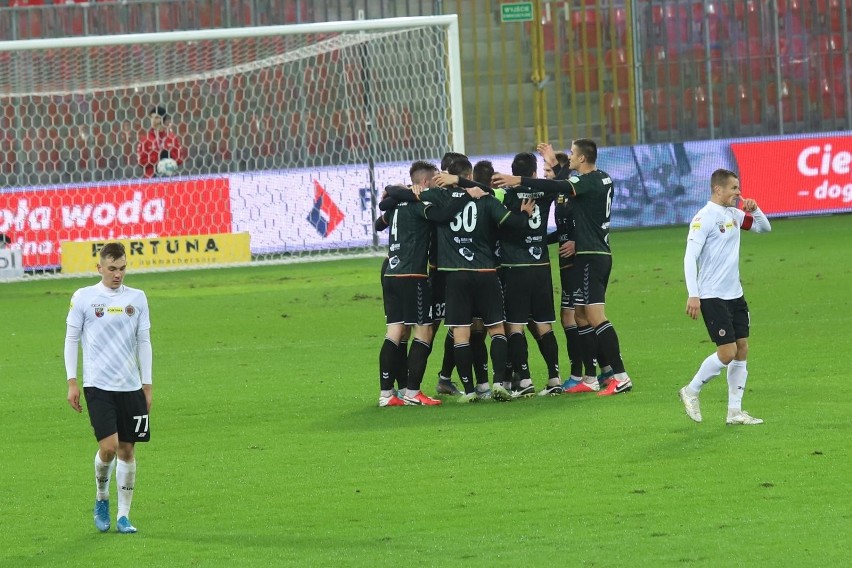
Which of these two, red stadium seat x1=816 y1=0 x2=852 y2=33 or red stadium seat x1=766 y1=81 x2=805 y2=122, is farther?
red stadium seat x1=816 y1=0 x2=852 y2=33

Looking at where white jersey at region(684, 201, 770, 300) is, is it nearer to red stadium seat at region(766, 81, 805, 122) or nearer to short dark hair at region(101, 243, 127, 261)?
short dark hair at region(101, 243, 127, 261)

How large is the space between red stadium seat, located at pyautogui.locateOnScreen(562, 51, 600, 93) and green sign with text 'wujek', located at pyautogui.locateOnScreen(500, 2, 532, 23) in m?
2.50

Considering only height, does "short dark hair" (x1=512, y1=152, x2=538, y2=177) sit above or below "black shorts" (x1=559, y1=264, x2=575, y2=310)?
above

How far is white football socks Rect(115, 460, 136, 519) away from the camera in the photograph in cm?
748

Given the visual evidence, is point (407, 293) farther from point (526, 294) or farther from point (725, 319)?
point (725, 319)

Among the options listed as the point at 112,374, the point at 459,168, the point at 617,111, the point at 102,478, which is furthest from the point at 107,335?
the point at 617,111

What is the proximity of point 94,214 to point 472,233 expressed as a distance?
500 inches

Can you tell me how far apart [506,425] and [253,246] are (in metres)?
12.8

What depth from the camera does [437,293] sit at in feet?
37.9

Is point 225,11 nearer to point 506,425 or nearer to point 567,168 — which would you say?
point 567,168

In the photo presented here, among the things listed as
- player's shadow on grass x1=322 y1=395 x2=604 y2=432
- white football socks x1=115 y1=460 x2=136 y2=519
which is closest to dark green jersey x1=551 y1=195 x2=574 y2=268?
player's shadow on grass x1=322 y1=395 x2=604 y2=432

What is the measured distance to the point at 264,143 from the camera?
79.3 ft

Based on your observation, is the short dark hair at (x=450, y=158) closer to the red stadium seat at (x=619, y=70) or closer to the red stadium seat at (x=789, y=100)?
the red stadium seat at (x=619, y=70)

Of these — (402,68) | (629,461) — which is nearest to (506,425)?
(629,461)
